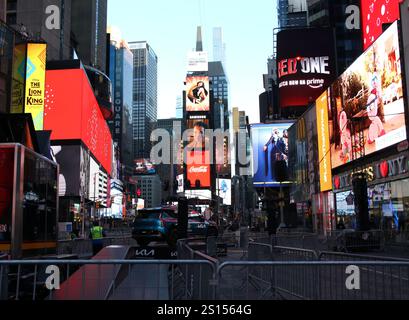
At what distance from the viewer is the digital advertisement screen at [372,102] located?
97.9 ft

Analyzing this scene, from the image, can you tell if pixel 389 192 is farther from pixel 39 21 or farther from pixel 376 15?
pixel 39 21

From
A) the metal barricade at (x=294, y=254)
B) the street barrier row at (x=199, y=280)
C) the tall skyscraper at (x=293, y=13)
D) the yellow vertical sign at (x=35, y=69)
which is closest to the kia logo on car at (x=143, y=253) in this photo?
the metal barricade at (x=294, y=254)

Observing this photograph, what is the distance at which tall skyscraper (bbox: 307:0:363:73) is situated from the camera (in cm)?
8475

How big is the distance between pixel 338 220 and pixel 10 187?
37647 millimetres

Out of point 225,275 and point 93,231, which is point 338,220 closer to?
point 93,231

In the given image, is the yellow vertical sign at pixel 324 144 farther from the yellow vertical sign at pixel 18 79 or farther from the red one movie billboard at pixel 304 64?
the yellow vertical sign at pixel 18 79

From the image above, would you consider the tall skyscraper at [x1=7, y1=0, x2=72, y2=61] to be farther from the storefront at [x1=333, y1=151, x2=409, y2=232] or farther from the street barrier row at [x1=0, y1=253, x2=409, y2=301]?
the street barrier row at [x1=0, y1=253, x2=409, y2=301]

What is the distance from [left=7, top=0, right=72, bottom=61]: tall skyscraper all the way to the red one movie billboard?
41.9m

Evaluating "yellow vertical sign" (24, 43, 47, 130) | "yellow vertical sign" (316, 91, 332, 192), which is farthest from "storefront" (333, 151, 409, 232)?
"yellow vertical sign" (24, 43, 47, 130)

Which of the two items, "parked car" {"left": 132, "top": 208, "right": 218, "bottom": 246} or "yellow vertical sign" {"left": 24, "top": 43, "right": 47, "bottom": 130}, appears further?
"yellow vertical sign" {"left": 24, "top": 43, "right": 47, "bottom": 130}

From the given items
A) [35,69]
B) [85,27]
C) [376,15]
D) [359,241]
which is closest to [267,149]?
[376,15]

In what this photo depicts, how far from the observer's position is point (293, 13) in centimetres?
12950

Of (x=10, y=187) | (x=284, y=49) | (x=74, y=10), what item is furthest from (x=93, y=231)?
(x=74, y=10)

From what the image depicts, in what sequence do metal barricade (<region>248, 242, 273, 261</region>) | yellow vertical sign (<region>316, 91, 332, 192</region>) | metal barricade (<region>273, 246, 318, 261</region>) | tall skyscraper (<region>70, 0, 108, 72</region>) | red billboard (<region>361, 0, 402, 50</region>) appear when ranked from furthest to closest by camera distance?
1. tall skyscraper (<region>70, 0, 108, 72</region>)
2. yellow vertical sign (<region>316, 91, 332, 192</region>)
3. red billboard (<region>361, 0, 402, 50</region>)
4. metal barricade (<region>248, 242, 273, 261</region>)
5. metal barricade (<region>273, 246, 318, 261</region>)
